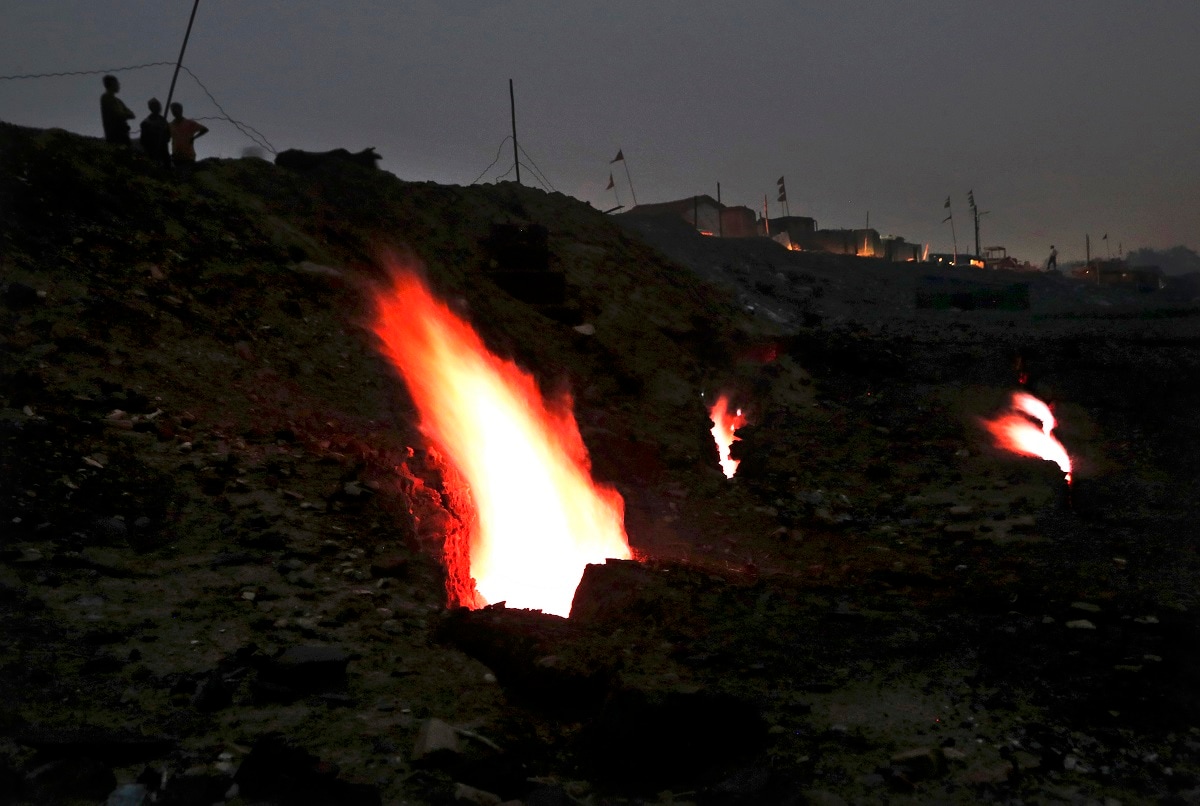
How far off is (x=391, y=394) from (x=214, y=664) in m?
4.73

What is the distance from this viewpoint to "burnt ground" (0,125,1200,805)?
4184 millimetres

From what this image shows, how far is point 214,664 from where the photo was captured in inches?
185

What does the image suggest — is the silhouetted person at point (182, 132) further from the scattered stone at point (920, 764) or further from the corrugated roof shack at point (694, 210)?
the corrugated roof shack at point (694, 210)

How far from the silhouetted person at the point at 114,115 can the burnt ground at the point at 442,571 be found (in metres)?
1.34

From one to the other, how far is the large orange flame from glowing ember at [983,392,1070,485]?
6.87 m

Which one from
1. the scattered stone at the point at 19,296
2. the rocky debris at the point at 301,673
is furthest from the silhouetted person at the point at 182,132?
the rocky debris at the point at 301,673

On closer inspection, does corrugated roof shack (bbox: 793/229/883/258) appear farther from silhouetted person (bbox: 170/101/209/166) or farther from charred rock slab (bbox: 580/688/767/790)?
charred rock slab (bbox: 580/688/767/790)

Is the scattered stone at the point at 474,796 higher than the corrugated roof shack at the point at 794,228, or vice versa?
the corrugated roof shack at the point at 794,228

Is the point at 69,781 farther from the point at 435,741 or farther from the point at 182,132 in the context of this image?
the point at 182,132

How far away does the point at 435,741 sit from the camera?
13.4 feet

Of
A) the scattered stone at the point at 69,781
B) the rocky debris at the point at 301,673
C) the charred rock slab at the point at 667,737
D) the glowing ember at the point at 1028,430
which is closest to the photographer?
the scattered stone at the point at 69,781

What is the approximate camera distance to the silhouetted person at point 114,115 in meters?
11.5

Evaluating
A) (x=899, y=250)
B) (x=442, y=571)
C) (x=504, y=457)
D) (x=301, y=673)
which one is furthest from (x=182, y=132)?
(x=899, y=250)

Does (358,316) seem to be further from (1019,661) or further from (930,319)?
(930,319)
